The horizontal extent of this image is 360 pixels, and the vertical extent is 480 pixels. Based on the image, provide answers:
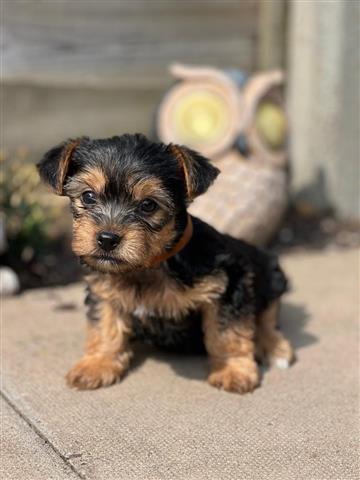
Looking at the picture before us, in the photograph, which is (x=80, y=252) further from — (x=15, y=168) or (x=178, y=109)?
(x=178, y=109)

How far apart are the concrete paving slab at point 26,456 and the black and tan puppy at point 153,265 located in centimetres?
59

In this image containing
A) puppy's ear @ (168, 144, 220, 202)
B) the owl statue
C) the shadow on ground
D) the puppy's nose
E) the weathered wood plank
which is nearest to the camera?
the puppy's nose

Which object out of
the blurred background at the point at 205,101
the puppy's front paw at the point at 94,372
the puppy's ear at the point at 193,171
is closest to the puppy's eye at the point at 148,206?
the puppy's ear at the point at 193,171

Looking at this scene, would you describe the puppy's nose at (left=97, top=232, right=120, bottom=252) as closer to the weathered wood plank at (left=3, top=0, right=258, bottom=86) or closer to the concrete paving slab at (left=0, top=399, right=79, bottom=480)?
the concrete paving slab at (left=0, top=399, right=79, bottom=480)

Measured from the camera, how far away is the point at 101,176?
155 inches

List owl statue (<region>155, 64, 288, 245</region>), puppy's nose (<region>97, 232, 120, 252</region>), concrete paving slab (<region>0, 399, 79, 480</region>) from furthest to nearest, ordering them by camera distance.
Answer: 1. owl statue (<region>155, 64, 288, 245</region>)
2. puppy's nose (<region>97, 232, 120, 252</region>)
3. concrete paving slab (<region>0, 399, 79, 480</region>)

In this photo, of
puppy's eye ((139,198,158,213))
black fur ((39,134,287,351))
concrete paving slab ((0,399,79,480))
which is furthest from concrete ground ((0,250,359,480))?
puppy's eye ((139,198,158,213))

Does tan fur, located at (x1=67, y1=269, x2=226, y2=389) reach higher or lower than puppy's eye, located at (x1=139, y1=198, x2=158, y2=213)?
lower

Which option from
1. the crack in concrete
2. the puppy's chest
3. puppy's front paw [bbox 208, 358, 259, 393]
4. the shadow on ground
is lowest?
the shadow on ground

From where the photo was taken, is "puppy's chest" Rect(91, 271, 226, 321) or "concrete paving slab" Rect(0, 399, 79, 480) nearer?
"concrete paving slab" Rect(0, 399, 79, 480)

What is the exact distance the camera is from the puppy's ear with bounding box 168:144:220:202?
4.10 m

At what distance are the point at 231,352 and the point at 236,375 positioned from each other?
0.51 feet

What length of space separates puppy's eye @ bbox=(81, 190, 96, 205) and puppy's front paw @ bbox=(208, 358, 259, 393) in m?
1.35

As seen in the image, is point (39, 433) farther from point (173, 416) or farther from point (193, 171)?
point (193, 171)
